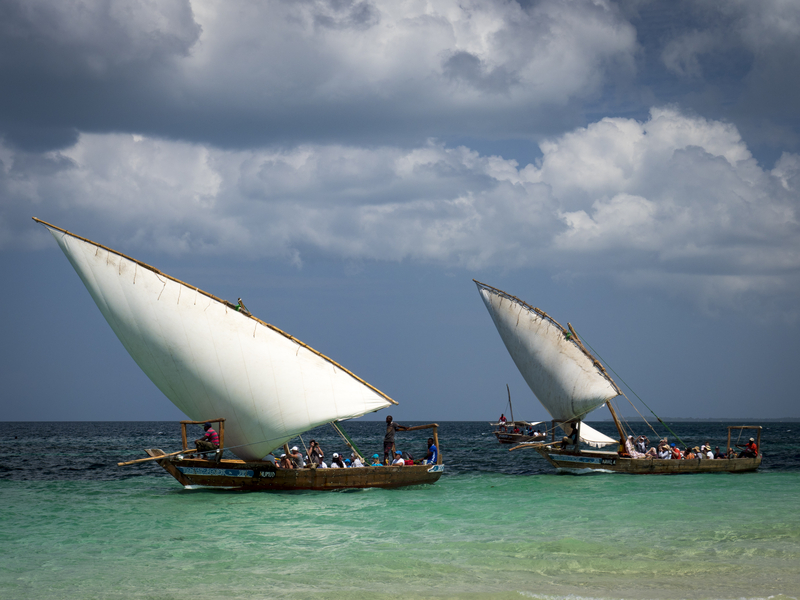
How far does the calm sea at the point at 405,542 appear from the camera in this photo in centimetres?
1208

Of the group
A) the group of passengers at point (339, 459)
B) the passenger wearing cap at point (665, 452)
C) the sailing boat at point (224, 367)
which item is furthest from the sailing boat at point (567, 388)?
the sailing boat at point (224, 367)

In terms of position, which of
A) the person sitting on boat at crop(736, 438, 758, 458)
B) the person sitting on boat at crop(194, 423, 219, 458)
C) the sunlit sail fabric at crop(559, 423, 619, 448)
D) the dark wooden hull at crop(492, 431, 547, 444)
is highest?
the person sitting on boat at crop(194, 423, 219, 458)

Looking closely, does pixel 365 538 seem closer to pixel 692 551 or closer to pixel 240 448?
pixel 692 551

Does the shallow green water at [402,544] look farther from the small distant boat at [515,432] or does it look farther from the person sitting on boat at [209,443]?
the small distant boat at [515,432]

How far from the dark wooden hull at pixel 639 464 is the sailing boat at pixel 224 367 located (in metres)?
12.8

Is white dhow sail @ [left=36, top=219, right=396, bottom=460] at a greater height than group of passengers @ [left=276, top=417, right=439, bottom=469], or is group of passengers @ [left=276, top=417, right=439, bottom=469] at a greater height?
white dhow sail @ [left=36, top=219, right=396, bottom=460]

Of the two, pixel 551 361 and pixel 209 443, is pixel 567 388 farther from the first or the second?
pixel 209 443

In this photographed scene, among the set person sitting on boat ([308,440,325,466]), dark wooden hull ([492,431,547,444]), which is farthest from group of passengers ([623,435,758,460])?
dark wooden hull ([492,431,547,444])

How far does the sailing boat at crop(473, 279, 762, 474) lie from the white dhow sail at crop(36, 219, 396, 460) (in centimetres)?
1293

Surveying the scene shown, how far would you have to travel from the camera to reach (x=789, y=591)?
1140cm

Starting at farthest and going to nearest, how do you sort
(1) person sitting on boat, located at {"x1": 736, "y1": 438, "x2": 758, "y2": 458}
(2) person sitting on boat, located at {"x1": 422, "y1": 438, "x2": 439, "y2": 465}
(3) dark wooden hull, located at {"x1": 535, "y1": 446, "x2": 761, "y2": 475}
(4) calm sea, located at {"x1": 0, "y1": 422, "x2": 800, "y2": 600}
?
(1) person sitting on boat, located at {"x1": 736, "y1": 438, "x2": 758, "y2": 458}, (3) dark wooden hull, located at {"x1": 535, "y1": 446, "x2": 761, "y2": 475}, (2) person sitting on boat, located at {"x1": 422, "y1": 438, "x2": 439, "y2": 465}, (4) calm sea, located at {"x1": 0, "y1": 422, "x2": 800, "y2": 600}

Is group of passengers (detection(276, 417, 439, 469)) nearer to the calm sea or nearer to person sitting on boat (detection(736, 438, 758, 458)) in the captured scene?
the calm sea

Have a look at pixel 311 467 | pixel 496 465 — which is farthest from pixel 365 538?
pixel 496 465

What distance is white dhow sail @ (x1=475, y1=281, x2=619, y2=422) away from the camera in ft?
113
